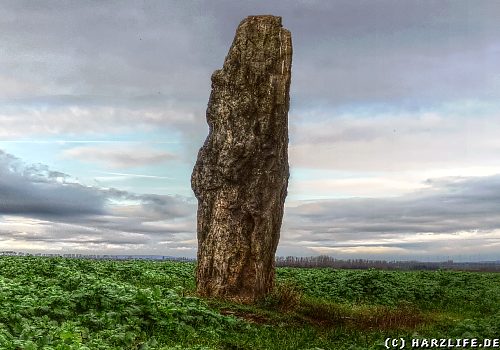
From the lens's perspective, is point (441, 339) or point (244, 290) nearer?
point (441, 339)

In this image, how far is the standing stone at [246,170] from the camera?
19672 mm

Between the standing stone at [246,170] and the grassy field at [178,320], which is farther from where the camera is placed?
the standing stone at [246,170]

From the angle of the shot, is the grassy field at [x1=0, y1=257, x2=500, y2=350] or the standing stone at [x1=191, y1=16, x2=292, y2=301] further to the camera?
the standing stone at [x1=191, y1=16, x2=292, y2=301]

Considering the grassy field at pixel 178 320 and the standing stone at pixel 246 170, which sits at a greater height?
the standing stone at pixel 246 170

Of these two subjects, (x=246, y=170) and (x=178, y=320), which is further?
(x=246, y=170)

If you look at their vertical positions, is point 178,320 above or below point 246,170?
below

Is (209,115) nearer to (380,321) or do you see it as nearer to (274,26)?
(274,26)

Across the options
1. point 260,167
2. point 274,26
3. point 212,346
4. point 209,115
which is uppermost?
point 274,26

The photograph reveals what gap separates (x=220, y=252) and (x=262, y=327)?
392 centimetres

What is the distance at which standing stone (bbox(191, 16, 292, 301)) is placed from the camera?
19672mm

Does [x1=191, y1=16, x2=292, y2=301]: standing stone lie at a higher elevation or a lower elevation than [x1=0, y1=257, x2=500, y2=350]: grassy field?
higher

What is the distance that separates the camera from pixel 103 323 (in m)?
13.7

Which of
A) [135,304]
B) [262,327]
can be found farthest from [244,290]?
[135,304]

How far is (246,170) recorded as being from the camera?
783 inches
